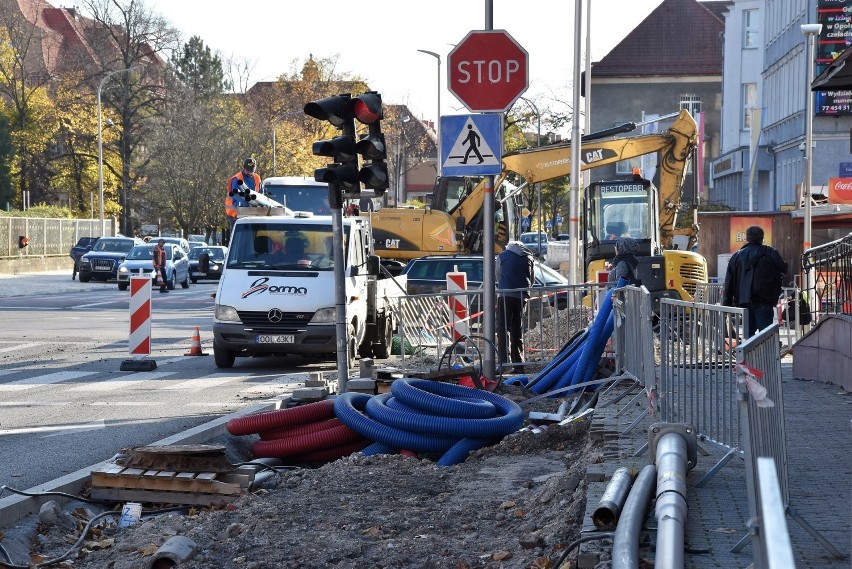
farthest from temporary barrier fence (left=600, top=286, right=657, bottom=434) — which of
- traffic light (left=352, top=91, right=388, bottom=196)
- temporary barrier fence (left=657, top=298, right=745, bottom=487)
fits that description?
traffic light (left=352, top=91, right=388, bottom=196)

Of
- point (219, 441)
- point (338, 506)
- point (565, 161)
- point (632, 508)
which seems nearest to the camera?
point (632, 508)

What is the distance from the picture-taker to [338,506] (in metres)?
7.88

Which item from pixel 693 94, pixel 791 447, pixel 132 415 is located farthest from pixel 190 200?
pixel 791 447

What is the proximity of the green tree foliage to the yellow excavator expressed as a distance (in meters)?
67.3

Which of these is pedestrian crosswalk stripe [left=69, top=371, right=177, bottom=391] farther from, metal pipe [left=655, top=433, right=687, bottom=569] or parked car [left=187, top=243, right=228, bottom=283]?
parked car [left=187, top=243, right=228, bottom=283]

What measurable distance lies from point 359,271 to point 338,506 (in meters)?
12.3

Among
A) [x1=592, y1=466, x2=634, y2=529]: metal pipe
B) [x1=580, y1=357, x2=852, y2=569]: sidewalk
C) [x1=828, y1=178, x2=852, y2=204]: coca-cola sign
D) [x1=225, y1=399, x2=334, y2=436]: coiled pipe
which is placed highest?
[x1=828, y1=178, x2=852, y2=204]: coca-cola sign

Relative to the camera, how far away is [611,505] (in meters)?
5.99

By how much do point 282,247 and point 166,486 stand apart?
11.0 metres

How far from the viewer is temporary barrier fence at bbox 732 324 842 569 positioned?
16.5 feet

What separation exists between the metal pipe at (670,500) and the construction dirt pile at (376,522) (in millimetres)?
500

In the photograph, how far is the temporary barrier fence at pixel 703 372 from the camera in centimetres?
782

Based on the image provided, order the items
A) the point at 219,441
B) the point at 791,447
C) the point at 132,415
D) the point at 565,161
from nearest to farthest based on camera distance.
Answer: the point at 791,447, the point at 219,441, the point at 132,415, the point at 565,161

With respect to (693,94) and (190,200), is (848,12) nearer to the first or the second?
(693,94)
